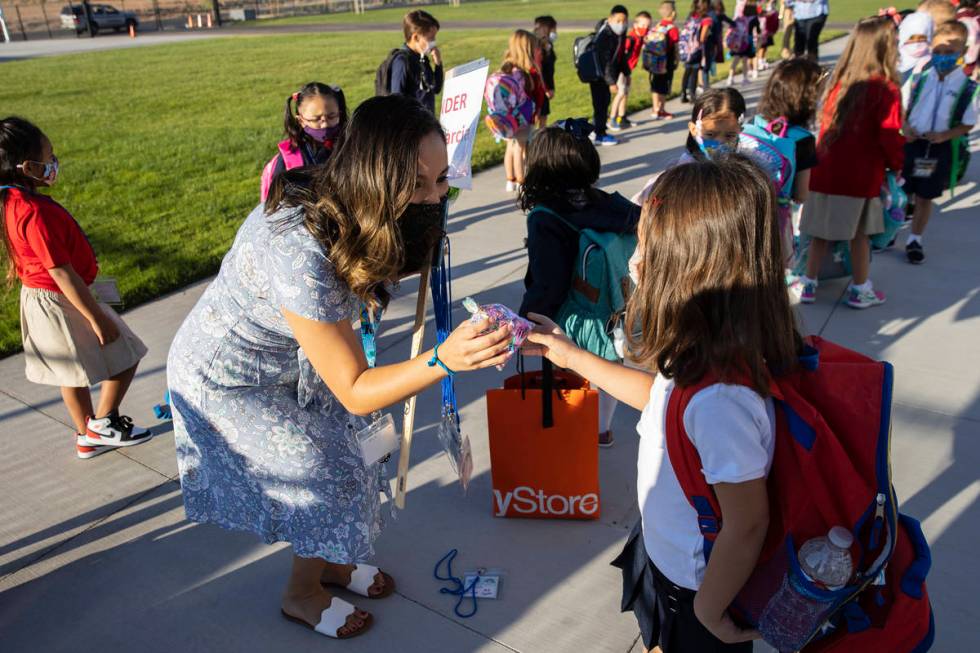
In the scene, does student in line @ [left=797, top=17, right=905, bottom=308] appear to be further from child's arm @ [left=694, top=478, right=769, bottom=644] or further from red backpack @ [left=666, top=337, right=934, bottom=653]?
child's arm @ [left=694, top=478, right=769, bottom=644]

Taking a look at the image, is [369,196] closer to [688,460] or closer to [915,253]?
[688,460]

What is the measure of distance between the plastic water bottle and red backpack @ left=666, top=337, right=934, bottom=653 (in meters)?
0.01

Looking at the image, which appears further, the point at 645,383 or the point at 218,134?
the point at 218,134

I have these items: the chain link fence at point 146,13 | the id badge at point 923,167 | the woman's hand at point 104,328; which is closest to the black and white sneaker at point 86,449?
the woman's hand at point 104,328

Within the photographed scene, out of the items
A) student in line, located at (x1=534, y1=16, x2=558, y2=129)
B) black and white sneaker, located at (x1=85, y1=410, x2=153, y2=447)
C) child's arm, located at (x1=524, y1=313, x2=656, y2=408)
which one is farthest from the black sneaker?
black and white sneaker, located at (x1=85, y1=410, x2=153, y2=447)

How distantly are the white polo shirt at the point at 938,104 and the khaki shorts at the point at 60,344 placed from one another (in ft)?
17.5

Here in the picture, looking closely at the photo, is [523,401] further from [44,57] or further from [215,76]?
[44,57]

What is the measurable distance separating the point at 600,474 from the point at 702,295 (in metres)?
2.01

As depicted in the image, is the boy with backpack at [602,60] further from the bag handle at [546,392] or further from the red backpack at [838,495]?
the red backpack at [838,495]

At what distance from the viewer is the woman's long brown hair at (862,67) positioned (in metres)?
4.27

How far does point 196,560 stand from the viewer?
10.0 ft

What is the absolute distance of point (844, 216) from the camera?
15.5 feet

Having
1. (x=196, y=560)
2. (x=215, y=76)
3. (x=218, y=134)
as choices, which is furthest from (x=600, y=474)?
(x=215, y=76)

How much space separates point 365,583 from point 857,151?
149 inches
